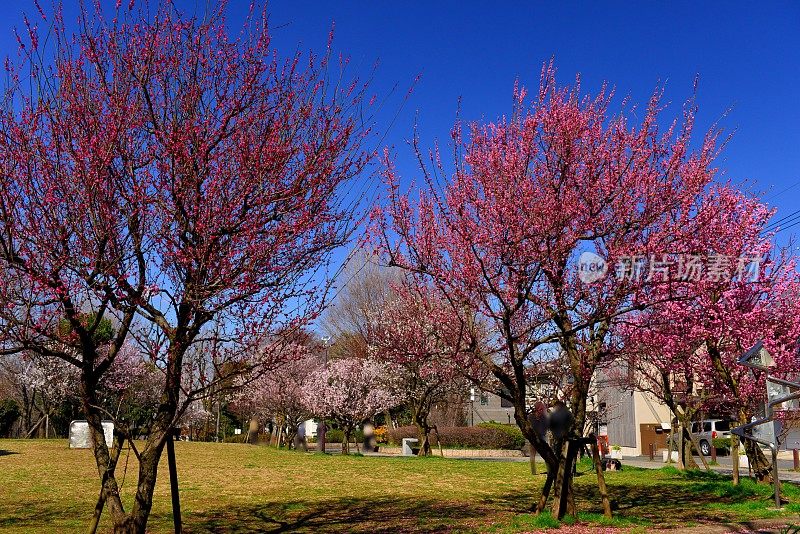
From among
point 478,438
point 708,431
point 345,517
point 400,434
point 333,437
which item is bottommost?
point 345,517

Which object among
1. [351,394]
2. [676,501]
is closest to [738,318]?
[676,501]

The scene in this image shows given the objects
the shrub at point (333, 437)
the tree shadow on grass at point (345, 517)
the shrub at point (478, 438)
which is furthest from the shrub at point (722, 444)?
the tree shadow on grass at point (345, 517)

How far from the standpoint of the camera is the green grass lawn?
9.77m

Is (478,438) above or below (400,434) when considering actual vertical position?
below

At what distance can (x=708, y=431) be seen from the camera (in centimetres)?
3291

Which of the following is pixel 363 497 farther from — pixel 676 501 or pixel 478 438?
pixel 478 438

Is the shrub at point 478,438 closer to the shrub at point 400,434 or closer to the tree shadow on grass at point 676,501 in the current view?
the shrub at point 400,434

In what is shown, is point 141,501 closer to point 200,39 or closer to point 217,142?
point 217,142

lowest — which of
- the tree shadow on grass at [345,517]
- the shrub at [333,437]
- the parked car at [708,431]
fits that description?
the tree shadow on grass at [345,517]

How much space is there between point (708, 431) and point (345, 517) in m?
27.2

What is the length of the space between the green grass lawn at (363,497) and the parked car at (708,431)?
485 inches

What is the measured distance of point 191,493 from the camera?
44.8 ft

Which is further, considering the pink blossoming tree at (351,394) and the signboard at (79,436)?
the pink blossoming tree at (351,394)

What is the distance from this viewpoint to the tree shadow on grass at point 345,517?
962 cm
